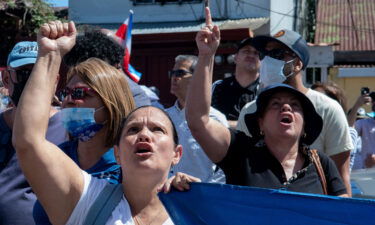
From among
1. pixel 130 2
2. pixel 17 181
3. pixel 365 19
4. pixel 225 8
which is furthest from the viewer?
pixel 365 19

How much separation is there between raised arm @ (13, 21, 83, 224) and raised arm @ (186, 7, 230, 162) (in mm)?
805

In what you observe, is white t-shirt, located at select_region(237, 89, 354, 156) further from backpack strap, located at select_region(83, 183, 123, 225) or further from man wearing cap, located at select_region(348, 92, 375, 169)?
man wearing cap, located at select_region(348, 92, 375, 169)

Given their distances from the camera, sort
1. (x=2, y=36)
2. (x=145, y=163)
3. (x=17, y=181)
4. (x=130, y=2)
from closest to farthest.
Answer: (x=145, y=163) < (x=17, y=181) < (x=2, y=36) < (x=130, y=2)

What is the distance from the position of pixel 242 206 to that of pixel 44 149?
0.91 m

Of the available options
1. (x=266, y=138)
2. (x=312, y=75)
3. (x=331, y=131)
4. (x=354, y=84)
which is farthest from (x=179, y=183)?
(x=354, y=84)

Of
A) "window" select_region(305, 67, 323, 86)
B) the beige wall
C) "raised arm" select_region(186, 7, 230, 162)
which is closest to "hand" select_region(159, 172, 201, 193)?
"raised arm" select_region(186, 7, 230, 162)

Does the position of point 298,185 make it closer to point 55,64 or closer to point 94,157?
point 94,157

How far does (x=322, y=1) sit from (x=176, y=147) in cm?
2982

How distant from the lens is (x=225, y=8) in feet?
54.4

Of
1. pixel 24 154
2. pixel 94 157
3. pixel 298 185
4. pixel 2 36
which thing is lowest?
pixel 2 36

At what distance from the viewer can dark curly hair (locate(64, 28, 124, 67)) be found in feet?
13.5

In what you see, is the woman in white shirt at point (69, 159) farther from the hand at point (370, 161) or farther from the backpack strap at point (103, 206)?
the hand at point (370, 161)

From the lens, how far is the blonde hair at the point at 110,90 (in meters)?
3.03

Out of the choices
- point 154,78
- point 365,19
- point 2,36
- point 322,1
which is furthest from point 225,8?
point 322,1
